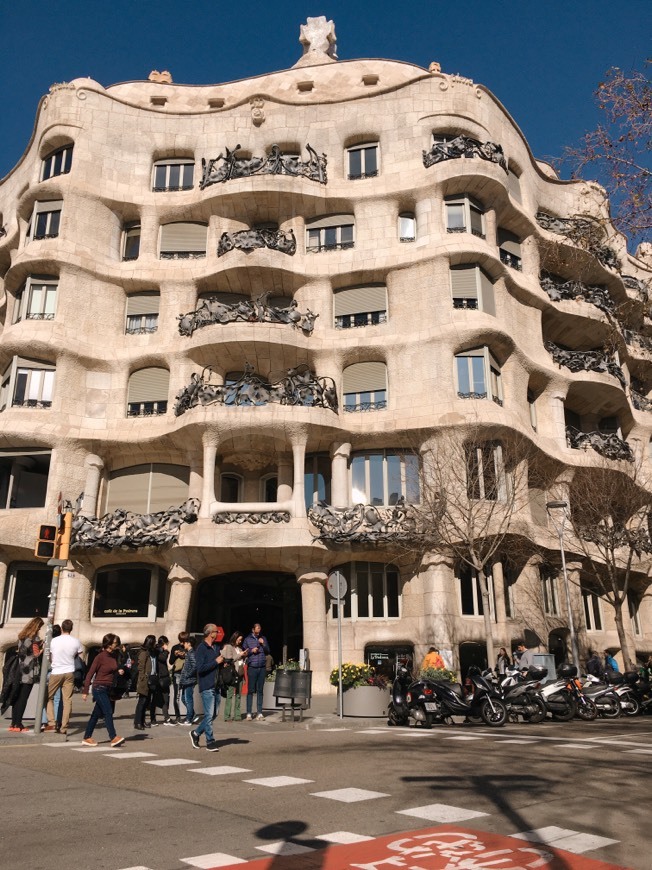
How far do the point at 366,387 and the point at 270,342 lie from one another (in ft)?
12.1

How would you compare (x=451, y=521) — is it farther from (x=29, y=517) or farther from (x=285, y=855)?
(x=285, y=855)

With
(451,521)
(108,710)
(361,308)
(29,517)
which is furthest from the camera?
(361,308)

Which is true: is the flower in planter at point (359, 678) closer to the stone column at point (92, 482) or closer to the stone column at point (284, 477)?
the stone column at point (284, 477)

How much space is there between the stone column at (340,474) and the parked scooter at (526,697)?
1087 centimetres

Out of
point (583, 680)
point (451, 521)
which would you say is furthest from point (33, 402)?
point (583, 680)

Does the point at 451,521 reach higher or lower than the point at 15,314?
lower

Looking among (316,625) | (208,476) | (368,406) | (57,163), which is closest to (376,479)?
(368,406)

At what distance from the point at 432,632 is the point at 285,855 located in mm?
18903

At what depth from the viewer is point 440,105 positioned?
29.4 metres

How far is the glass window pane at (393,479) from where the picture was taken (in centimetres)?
2545

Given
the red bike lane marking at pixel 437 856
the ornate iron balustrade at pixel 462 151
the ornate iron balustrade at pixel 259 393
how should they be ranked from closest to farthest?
the red bike lane marking at pixel 437 856 → the ornate iron balustrade at pixel 259 393 → the ornate iron balustrade at pixel 462 151

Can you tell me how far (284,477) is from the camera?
26.1 metres

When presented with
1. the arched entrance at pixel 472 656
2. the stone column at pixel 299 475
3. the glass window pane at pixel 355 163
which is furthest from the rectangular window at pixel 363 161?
the arched entrance at pixel 472 656

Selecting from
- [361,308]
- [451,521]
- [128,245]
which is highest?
[128,245]
